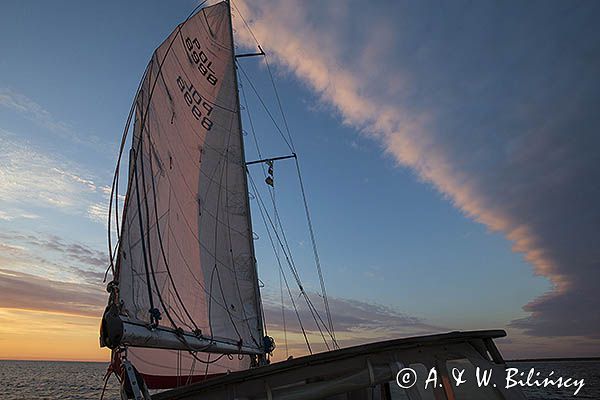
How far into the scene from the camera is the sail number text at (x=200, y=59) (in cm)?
1134

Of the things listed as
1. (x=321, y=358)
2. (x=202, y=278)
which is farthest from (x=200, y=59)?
(x=321, y=358)

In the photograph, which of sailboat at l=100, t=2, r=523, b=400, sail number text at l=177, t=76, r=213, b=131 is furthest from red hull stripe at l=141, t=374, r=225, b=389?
sail number text at l=177, t=76, r=213, b=131

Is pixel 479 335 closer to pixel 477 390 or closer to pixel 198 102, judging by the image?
pixel 477 390

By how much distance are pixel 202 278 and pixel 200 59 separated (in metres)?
6.61

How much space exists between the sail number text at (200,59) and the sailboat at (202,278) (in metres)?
0.04

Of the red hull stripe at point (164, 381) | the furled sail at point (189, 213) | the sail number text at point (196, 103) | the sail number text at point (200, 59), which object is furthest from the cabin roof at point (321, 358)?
the sail number text at point (200, 59)

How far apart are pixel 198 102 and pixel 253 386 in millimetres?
8839

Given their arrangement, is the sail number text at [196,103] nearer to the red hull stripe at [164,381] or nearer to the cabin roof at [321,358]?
the red hull stripe at [164,381]

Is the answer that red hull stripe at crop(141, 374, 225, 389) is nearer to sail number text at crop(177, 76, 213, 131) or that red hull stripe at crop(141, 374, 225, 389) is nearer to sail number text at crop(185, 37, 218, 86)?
sail number text at crop(177, 76, 213, 131)

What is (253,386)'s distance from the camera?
4617 mm

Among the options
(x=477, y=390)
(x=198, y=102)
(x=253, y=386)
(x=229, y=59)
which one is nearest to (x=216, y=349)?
(x=253, y=386)

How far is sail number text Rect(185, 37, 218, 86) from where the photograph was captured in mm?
11339

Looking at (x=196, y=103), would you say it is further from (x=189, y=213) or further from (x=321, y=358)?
(x=321, y=358)

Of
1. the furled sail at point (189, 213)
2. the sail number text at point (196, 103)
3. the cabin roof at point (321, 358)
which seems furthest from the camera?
the sail number text at point (196, 103)
